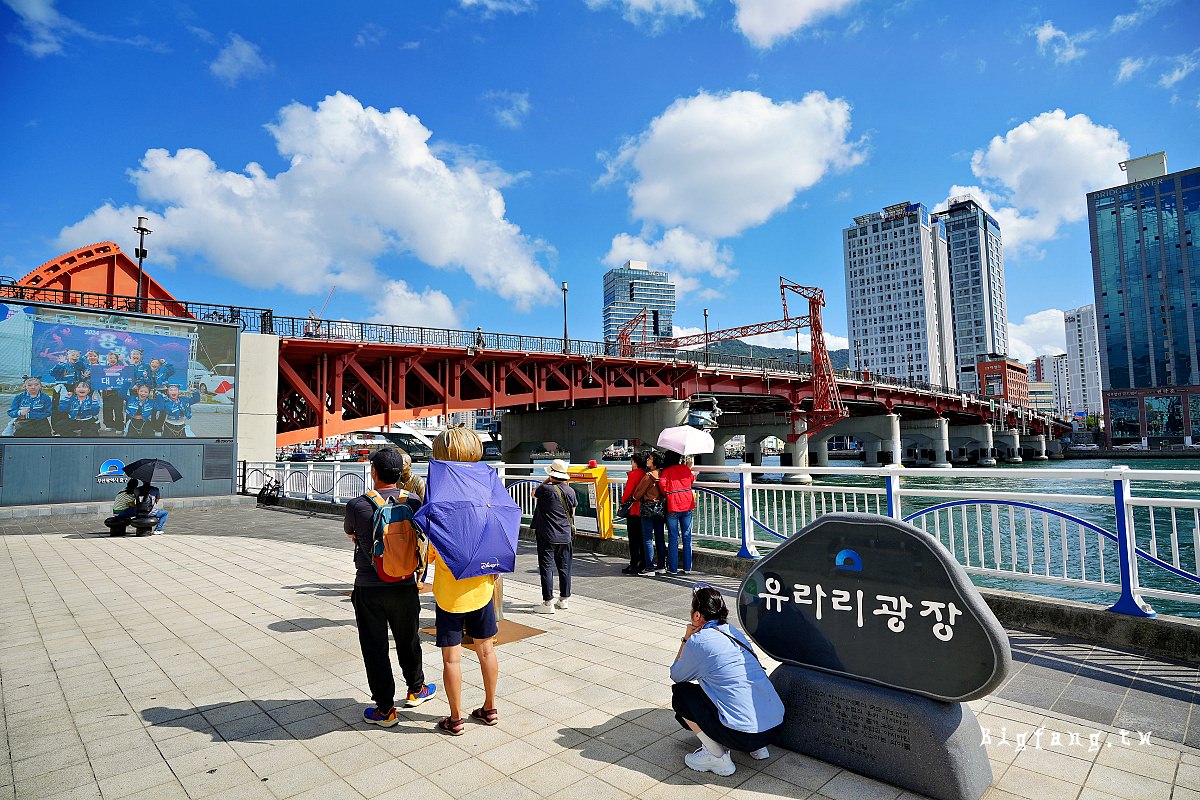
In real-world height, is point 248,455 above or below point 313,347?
below

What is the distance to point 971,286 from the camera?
163 metres

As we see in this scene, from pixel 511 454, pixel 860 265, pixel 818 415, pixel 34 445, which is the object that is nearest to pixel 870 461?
pixel 818 415

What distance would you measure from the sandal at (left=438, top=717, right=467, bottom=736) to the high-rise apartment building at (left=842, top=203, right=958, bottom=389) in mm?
146111

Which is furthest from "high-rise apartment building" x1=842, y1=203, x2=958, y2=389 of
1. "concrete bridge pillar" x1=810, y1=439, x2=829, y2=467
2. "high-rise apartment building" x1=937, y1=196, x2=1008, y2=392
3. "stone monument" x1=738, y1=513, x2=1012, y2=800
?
"stone monument" x1=738, y1=513, x2=1012, y2=800

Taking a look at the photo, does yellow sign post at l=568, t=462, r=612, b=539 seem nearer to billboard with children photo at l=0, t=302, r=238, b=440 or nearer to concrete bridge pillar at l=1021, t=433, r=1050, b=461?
billboard with children photo at l=0, t=302, r=238, b=440

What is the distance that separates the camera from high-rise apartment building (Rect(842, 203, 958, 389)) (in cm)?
14275

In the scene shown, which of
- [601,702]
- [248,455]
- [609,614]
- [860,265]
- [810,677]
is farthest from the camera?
[860,265]

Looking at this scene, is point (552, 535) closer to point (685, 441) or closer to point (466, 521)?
point (685, 441)

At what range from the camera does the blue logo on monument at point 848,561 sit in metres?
3.36

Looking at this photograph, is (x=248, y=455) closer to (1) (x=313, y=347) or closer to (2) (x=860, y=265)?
(1) (x=313, y=347)

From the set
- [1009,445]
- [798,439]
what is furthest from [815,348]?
[1009,445]

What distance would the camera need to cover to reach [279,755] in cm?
367

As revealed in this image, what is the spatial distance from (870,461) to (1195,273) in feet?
259

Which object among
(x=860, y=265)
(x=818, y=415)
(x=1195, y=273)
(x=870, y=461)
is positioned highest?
(x=860, y=265)
